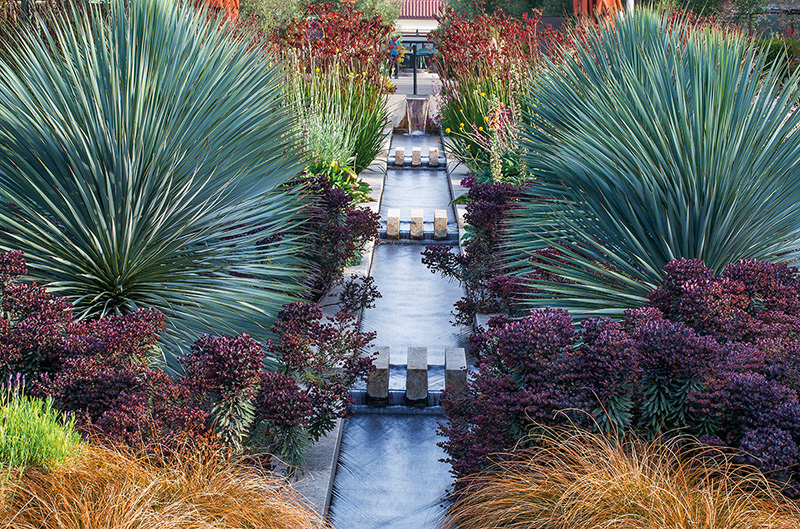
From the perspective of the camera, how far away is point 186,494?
2736 millimetres

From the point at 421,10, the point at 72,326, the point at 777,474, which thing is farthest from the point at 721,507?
the point at 421,10

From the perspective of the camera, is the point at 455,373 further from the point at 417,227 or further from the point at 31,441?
the point at 417,227

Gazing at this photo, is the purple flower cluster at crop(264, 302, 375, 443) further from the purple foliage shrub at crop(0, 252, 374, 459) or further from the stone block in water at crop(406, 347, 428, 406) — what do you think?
the stone block in water at crop(406, 347, 428, 406)

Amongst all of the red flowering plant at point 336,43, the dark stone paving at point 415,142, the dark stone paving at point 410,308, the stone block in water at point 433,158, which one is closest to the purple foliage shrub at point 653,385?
the dark stone paving at point 410,308

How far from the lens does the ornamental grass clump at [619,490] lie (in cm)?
257

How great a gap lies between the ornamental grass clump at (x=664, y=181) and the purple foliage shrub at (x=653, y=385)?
0.86 m

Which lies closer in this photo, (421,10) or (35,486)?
(35,486)

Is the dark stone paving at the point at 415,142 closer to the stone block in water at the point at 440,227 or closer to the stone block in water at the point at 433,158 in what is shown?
the stone block in water at the point at 433,158

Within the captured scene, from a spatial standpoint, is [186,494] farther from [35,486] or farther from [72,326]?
[72,326]

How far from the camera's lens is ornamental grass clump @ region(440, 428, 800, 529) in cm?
257

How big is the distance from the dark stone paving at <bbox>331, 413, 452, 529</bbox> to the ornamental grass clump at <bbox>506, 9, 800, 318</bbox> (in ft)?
3.53

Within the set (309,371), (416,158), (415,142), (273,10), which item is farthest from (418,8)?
(309,371)

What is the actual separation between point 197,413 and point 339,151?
20.5 feet

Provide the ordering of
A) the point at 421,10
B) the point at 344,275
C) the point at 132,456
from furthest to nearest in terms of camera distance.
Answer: the point at 421,10 < the point at 344,275 < the point at 132,456
